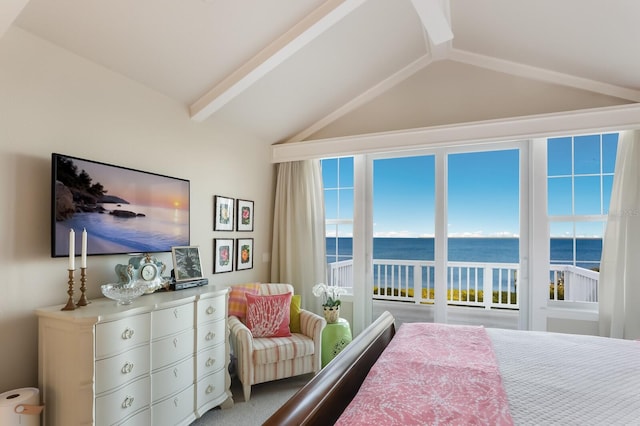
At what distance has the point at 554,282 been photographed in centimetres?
337

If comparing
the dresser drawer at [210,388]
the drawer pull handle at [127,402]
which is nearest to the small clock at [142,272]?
the drawer pull handle at [127,402]

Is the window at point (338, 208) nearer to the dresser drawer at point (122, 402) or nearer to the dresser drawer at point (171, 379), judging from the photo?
the dresser drawer at point (171, 379)

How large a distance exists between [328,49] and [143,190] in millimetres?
1919

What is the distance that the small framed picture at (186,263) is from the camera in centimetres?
271

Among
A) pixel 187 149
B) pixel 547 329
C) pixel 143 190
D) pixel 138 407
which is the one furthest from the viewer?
pixel 547 329

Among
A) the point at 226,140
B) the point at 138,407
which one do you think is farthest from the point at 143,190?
the point at 138,407

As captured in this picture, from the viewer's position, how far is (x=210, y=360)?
2.60 m

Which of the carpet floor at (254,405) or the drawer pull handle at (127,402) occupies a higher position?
the drawer pull handle at (127,402)

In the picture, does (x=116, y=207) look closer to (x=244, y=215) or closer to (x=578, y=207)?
(x=244, y=215)

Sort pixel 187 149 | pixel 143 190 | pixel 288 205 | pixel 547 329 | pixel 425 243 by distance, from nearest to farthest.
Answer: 1. pixel 143 190
2. pixel 187 149
3. pixel 547 329
4. pixel 425 243
5. pixel 288 205

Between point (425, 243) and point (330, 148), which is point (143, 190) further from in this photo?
point (425, 243)

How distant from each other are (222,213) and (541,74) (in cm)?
324

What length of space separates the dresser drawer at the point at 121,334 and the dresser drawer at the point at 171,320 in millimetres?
59

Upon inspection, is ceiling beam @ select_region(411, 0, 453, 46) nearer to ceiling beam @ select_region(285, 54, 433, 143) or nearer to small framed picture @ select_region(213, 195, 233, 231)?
ceiling beam @ select_region(285, 54, 433, 143)
